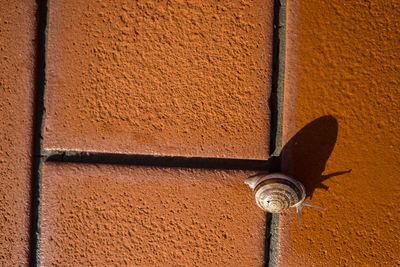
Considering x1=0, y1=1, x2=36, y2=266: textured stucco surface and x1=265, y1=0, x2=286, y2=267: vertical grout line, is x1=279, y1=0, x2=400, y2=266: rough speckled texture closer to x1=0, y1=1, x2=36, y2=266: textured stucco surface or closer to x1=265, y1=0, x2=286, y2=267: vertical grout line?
x1=265, y1=0, x2=286, y2=267: vertical grout line

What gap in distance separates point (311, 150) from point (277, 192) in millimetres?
135

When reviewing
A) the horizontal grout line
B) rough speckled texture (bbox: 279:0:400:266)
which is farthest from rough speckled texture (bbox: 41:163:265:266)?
rough speckled texture (bbox: 279:0:400:266)

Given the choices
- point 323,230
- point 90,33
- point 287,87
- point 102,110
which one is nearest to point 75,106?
point 102,110

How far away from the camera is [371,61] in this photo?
23.5 inches

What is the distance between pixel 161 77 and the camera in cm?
60

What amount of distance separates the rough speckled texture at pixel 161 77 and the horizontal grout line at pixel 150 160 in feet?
0.05

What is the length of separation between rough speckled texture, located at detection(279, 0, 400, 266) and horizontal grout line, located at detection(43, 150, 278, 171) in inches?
5.0

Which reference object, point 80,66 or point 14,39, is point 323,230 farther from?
point 14,39

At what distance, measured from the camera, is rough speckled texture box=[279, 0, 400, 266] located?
593 mm

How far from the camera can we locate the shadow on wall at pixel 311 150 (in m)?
0.60

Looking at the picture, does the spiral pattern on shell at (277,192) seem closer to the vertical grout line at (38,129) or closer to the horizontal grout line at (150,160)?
the horizontal grout line at (150,160)

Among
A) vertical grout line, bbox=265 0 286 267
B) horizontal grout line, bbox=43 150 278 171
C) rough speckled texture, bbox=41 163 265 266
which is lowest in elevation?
rough speckled texture, bbox=41 163 265 266

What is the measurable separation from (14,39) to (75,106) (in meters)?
0.21

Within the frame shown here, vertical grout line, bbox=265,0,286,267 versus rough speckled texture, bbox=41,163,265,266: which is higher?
vertical grout line, bbox=265,0,286,267
